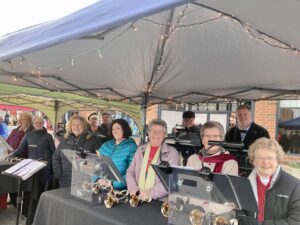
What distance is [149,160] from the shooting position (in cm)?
304

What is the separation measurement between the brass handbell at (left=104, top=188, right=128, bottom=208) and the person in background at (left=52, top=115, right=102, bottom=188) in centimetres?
120

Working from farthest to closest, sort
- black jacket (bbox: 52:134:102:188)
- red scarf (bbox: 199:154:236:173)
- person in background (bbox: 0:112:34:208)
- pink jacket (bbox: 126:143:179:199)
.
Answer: person in background (bbox: 0:112:34:208) → black jacket (bbox: 52:134:102:188) → pink jacket (bbox: 126:143:179:199) → red scarf (bbox: 199:154:236:173)

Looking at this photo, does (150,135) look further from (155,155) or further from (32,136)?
(32,136)

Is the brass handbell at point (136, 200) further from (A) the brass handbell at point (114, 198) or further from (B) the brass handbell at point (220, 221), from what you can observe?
(B) the brass handbell at point (220, 221)

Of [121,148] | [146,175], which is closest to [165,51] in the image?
[121,148]

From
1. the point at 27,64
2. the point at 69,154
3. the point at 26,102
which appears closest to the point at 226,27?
the point at 69,154

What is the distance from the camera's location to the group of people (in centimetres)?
209

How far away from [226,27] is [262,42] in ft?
1.33

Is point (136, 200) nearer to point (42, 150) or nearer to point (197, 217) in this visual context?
point (197, 217)

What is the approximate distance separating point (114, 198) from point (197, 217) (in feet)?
2.70

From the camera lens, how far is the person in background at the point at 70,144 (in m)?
3.94

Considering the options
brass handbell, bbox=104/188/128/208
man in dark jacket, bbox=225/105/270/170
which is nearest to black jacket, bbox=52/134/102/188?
brass handbell, bbox=104/188/128/208

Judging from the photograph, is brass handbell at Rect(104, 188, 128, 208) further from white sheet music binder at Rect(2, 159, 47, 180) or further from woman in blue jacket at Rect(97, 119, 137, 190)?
white sheet music binder at Rect(2, 159, 47, 180)

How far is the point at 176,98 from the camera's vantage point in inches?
271
